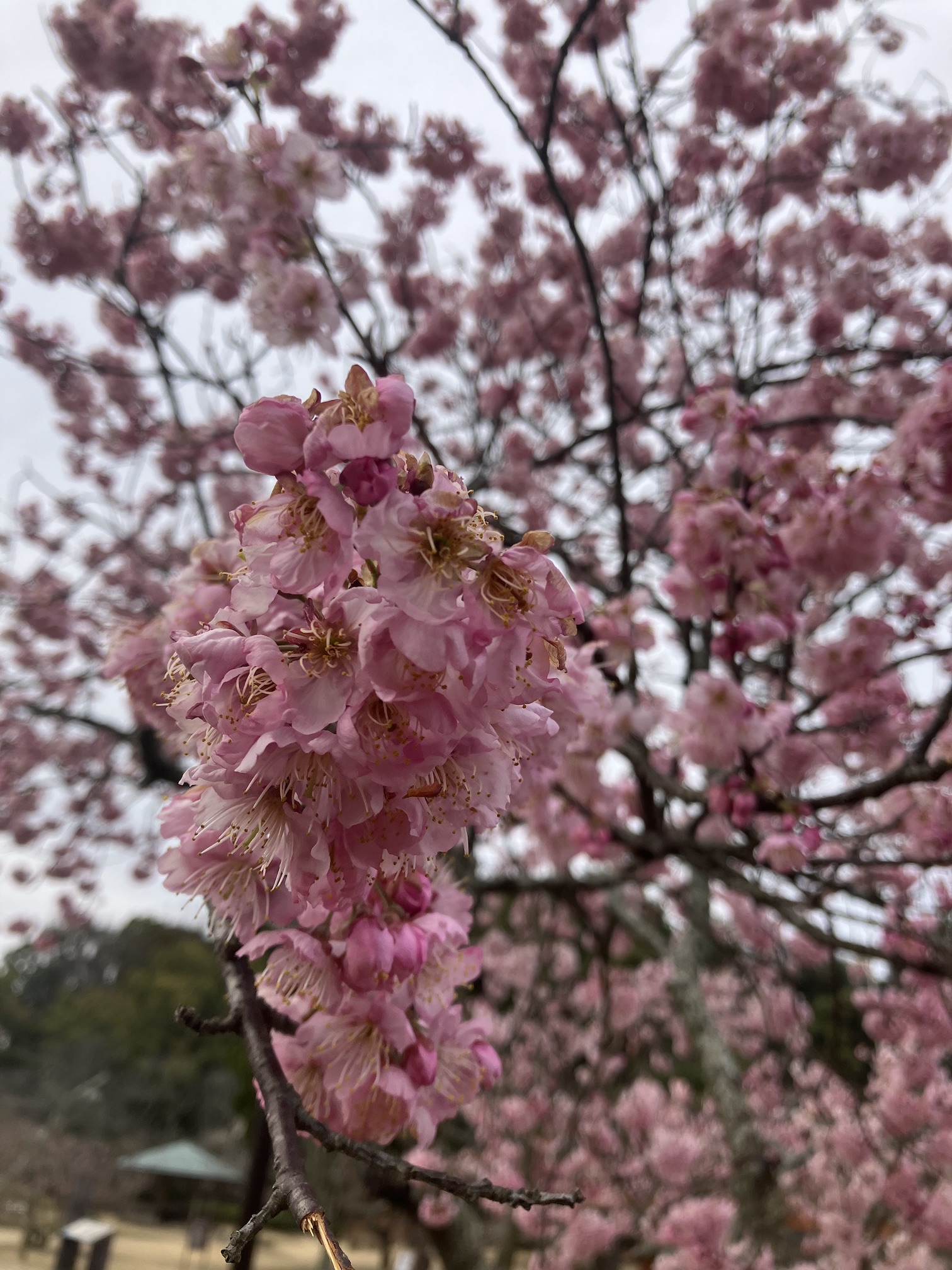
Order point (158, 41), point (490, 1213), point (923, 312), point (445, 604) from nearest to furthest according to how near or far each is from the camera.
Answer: point (445, 604)
point (158, 41)
point (923, 312)
point (490, 1213)

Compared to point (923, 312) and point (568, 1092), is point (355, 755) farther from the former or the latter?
point (568, 1092)

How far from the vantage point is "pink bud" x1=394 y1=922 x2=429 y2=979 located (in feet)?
2.98

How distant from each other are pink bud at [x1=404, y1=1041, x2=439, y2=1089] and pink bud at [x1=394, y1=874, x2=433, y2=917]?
166 mm

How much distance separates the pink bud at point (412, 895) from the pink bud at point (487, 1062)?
0.91 feet

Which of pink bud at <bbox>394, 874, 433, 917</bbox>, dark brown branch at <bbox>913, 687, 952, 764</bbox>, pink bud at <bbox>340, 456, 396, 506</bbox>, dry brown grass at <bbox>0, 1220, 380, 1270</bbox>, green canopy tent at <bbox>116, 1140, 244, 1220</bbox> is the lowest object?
dry brown grass at <bbox>0, 1220, 380, 1270</bbox>

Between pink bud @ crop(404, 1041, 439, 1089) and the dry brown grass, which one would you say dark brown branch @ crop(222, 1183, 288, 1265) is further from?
the dry brown grass

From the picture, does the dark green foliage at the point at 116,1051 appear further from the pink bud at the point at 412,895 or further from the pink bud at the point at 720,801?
the pink bud at the point at 412,895

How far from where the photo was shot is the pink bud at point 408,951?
91 centimetres

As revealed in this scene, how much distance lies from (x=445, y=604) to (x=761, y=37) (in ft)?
16.3

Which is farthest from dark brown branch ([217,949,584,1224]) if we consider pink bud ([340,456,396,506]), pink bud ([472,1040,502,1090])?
pink bud ([340,456,396,506])

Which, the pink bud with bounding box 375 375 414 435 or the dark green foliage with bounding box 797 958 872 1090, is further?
the dark green foliage with bounding box 797 958 872 1090

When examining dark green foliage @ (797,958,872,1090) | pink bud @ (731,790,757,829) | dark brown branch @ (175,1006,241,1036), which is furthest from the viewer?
dark green foliage @ (797,958,872,1090)

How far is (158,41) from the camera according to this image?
3967mm

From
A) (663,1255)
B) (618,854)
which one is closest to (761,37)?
(618,854)
